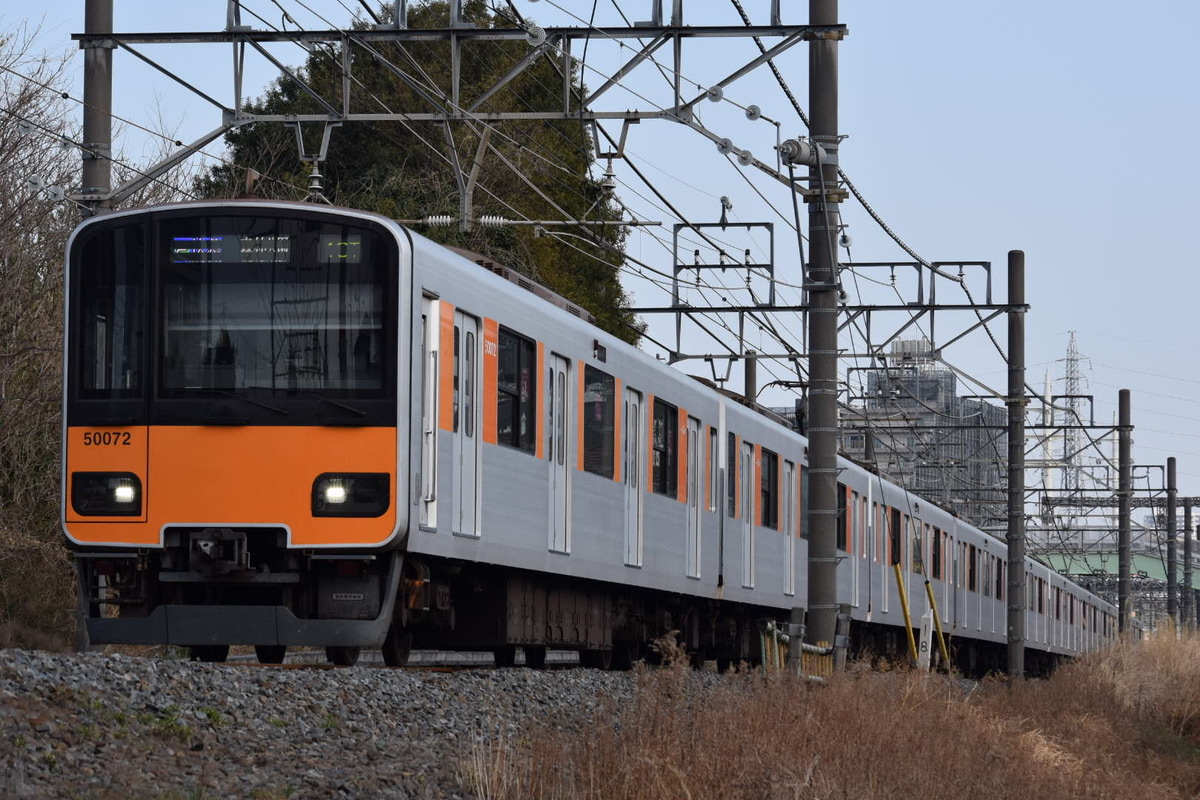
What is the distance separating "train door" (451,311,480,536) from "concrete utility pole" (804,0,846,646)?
295 cm

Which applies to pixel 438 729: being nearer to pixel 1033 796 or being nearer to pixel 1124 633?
pixel 1033 796

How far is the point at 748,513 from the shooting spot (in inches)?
756

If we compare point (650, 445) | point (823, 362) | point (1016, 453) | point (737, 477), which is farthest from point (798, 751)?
point (1016, 453)

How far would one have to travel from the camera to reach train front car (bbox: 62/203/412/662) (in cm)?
1076

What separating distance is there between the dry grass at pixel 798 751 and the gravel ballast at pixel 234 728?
32 cm

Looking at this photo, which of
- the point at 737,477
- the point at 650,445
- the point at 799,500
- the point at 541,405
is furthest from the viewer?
the point at 799,500

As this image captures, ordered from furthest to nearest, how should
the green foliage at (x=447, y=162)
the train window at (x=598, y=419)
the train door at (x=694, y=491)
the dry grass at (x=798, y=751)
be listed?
the green foliage at (x=447, y=162) → the train door at (x=694, y=491) → the train window at (x=598, y=419) → the dry grass at (x=798, y=751)

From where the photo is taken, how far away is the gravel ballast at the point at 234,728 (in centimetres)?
657

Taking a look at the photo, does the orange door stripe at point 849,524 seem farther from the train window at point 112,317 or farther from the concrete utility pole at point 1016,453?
the train window at point 112,317

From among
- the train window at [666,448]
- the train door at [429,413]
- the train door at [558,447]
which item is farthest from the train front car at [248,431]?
the train window at [666,448]

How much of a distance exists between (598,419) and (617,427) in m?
0.47

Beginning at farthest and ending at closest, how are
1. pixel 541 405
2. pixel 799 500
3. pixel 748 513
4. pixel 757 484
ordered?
pixel 799 500 → pixel 757 484 → pixel 748 513 → pixel 541 405

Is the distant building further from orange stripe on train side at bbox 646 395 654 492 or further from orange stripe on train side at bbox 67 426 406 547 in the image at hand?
orange stripe on train side at bbox 67 426 406 547

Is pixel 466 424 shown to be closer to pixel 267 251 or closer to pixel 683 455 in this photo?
pixel 267 251
